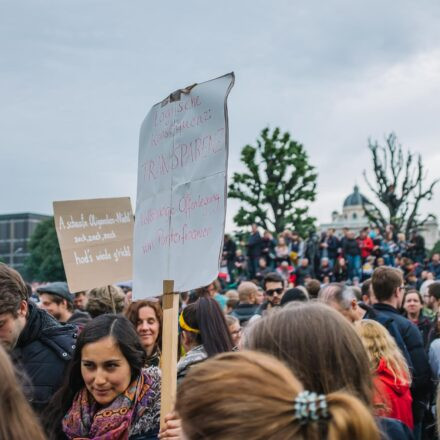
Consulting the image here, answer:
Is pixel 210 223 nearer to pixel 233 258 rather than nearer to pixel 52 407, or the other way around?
pixel 52 407

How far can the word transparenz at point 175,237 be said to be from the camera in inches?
124

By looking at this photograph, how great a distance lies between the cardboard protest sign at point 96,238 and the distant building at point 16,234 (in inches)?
3838

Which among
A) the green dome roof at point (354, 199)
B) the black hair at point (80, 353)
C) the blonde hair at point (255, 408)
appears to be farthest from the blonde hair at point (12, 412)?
the green dome roof at point (354, 199)

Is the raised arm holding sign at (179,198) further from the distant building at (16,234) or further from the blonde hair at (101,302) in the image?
the distant building at (16,234)

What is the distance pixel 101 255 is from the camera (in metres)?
5.47

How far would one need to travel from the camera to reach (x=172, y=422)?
272 cm

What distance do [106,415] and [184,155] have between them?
48.4 inches

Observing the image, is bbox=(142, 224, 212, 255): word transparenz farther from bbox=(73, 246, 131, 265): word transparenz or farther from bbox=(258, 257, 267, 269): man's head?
bbox=(258, 257, 267, 269): man's head

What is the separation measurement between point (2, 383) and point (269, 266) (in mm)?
16972

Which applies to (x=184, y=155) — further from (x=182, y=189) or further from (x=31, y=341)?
(x=31, y=341)

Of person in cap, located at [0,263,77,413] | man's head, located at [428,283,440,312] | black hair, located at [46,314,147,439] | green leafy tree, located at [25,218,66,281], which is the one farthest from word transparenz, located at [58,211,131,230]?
green leafy tree, located at [25,218,66,281]

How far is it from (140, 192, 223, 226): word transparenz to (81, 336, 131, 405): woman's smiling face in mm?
619

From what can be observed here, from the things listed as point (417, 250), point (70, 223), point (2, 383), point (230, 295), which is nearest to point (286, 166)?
point (417, 250)

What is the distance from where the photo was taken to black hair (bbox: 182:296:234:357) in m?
4.00
